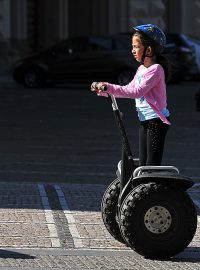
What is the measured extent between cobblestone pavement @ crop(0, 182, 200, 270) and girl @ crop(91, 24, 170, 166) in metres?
0.80

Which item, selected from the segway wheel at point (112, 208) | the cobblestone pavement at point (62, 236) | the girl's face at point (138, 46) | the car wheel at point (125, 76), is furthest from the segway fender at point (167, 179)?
the car wheel at point (125, 76)

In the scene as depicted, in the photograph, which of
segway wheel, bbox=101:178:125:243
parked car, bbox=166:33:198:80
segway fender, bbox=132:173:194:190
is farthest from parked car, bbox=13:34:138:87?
segway fender, bbox=132:173:194:190

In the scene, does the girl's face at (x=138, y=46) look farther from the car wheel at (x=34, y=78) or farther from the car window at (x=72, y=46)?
the car window at (x=72, y=46)

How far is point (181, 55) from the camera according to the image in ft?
105

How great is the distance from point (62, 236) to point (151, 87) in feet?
5.19

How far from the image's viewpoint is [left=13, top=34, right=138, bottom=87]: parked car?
98.6 feet

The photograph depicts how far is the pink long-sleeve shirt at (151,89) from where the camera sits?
24.2 ft

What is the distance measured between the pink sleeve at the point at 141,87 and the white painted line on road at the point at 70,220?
4.31 feet

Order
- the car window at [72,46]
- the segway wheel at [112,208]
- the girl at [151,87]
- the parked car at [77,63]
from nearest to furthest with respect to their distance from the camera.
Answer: the girl at [151,87] → the segway wheel at [112,208] → the parked car at [77,63] → the car window at [72,46]

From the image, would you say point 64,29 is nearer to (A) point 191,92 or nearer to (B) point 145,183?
(A) point 191,92

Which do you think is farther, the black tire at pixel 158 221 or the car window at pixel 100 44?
the car window at pixel 100 44

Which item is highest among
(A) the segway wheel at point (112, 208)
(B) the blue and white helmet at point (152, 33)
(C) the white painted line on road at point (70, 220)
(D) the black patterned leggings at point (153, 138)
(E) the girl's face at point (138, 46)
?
(B) the blue and white helmet at point (152, 33)

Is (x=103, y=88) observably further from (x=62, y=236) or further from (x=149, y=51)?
(x=62, y=236)

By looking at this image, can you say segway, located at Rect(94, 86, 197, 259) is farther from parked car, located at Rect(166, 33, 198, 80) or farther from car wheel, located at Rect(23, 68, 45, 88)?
parked car, located at Rect(166, 33, 198, 80)
